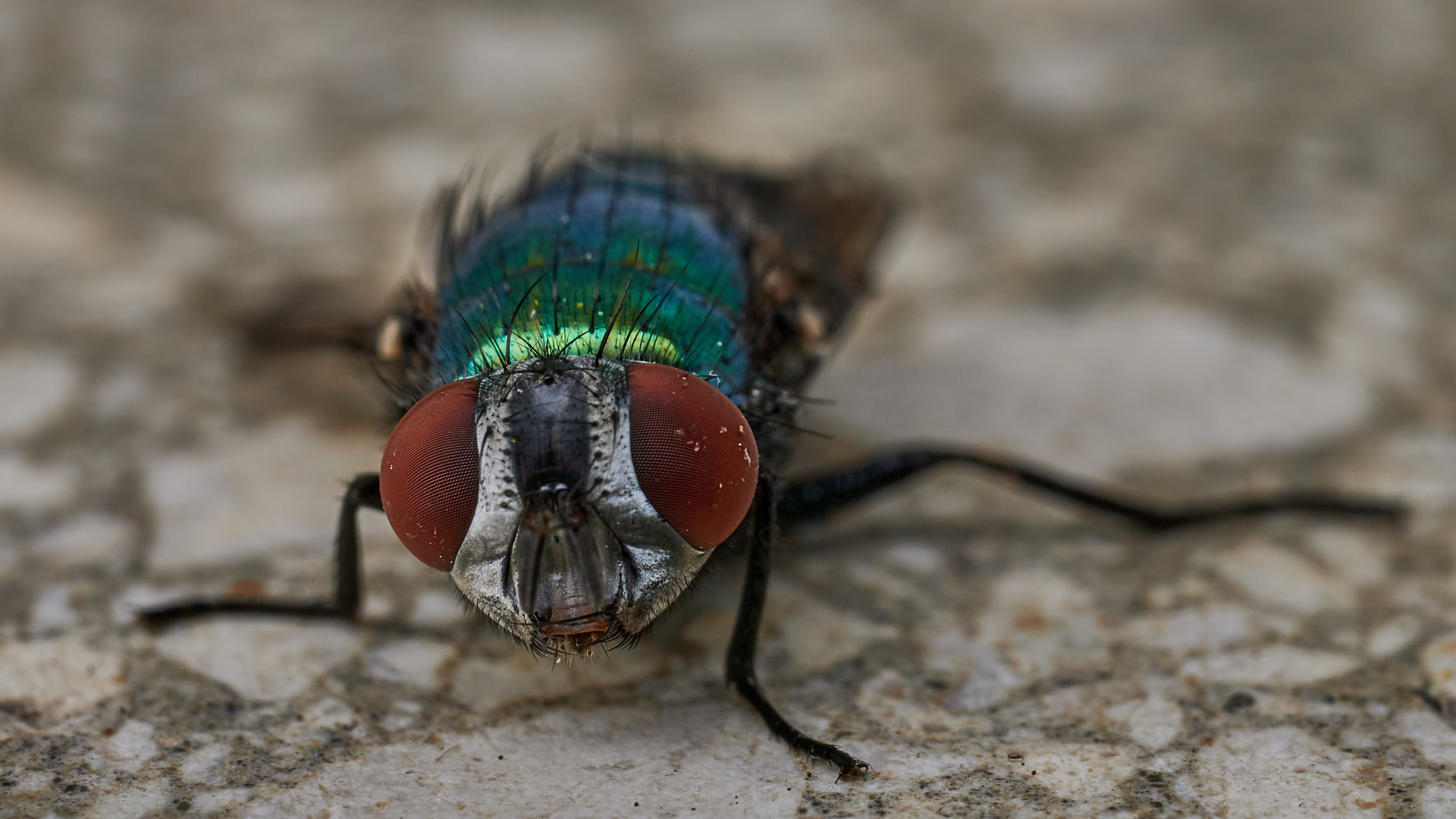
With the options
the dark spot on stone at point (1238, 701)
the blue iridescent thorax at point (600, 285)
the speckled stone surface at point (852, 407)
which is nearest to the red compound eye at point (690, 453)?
the blue iridescent thorax at point (600, 285)

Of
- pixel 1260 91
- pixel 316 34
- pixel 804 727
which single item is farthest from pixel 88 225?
pixel 1260 91

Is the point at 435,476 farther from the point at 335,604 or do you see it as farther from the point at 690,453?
the point at 335,604

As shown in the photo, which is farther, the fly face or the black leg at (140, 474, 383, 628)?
the black leg at (140, 474, 383, 628)

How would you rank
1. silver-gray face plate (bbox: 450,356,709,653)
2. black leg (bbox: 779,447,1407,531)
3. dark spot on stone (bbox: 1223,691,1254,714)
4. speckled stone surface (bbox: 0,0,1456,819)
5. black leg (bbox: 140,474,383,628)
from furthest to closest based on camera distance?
1. black leg (bbox: 779,447,1407,531)
2. black leg (bbox: 140,474,383,628)
3. dark spot on stone (bbox: 1223,691,1254,714)
4. speckled stone surface (bbox: 0,0,1456,819)
5. silver-gray face plate (bbox: 450,356,709,653)

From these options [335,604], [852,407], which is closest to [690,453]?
[335,604]

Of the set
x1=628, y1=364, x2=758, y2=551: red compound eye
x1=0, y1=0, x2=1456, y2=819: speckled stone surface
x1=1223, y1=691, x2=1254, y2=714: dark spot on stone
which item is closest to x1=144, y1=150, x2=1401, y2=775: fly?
x1=628, y1=364, x2=758, y2=551: red compound eye

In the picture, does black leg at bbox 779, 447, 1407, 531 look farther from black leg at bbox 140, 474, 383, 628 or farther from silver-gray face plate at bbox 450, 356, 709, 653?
black leg at bbox 140, 474, 383, 628

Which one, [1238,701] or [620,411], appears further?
[1238,701]
